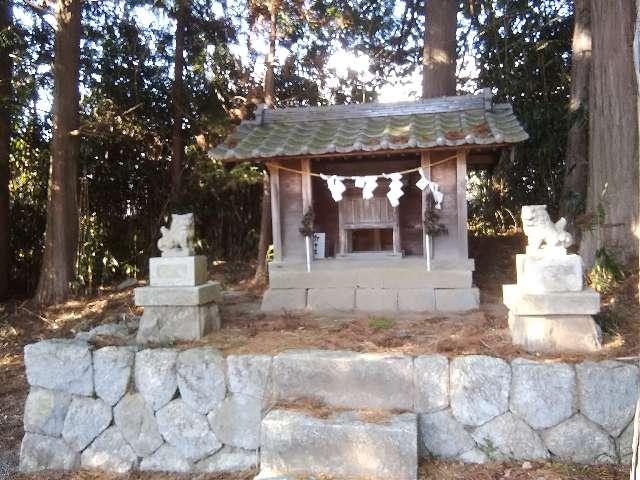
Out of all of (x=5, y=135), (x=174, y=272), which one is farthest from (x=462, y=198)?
(x=5, y=135)

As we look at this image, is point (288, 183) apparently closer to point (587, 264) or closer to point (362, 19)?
point (587, 264)

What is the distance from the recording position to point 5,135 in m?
10.0

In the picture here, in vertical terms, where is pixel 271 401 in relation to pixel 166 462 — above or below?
above

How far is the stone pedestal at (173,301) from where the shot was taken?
5.29 metres

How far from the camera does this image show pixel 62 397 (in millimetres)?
5055

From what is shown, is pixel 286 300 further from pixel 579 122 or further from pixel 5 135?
pixel 5 135

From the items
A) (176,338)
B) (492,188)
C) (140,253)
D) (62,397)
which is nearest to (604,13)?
(492,188)

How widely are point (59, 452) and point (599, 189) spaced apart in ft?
25.5

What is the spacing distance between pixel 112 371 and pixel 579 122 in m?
8.46

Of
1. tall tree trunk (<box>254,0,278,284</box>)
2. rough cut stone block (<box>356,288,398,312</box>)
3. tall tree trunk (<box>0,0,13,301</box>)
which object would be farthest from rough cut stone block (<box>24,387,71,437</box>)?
tall tree trunk (<box>0,0,13,301</box>)

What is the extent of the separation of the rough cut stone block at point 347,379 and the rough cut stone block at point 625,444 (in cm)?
172

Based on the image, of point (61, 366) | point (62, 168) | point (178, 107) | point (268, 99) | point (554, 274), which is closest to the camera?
point (554, 274)

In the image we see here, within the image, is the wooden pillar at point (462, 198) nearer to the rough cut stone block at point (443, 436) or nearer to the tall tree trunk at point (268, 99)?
the rough cut stone block at point (443, 436)

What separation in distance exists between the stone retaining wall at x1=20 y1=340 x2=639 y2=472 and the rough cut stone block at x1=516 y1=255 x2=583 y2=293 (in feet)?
2.22
